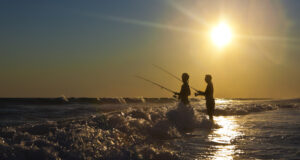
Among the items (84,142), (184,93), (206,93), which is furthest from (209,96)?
(84,142)

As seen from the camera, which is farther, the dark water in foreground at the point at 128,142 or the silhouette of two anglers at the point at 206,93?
the silhouette of two anglers at the point at 206,93

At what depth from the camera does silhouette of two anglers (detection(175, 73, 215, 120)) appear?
420 inches

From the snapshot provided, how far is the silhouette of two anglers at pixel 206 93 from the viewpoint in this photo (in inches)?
420

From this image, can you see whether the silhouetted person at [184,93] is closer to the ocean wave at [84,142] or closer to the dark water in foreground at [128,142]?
the dark water in foreground at [128,142]

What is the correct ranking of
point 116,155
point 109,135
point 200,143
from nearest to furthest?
point 116,155 < point 109,135 < point 200,143

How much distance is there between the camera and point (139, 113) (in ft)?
30.6

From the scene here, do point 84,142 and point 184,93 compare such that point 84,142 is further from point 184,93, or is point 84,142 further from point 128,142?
point 184,93

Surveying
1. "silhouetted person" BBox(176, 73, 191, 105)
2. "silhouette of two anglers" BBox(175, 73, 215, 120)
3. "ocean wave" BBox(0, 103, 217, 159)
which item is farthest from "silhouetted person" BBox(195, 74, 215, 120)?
"ocean wave" BBox(0, 103, 217, 159)

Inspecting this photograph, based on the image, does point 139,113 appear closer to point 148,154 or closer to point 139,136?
point 139,136

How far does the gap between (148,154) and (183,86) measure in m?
5.60

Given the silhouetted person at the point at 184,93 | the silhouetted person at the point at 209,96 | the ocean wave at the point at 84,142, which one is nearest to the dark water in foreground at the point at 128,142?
the ocean wave at the point at 84,142

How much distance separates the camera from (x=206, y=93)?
36.9ft

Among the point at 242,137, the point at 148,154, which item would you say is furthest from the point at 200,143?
the point at 148,154

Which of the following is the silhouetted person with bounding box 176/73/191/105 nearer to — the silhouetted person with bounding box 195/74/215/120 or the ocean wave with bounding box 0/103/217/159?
the silhouetted person with bounding box 195/74/215/120
